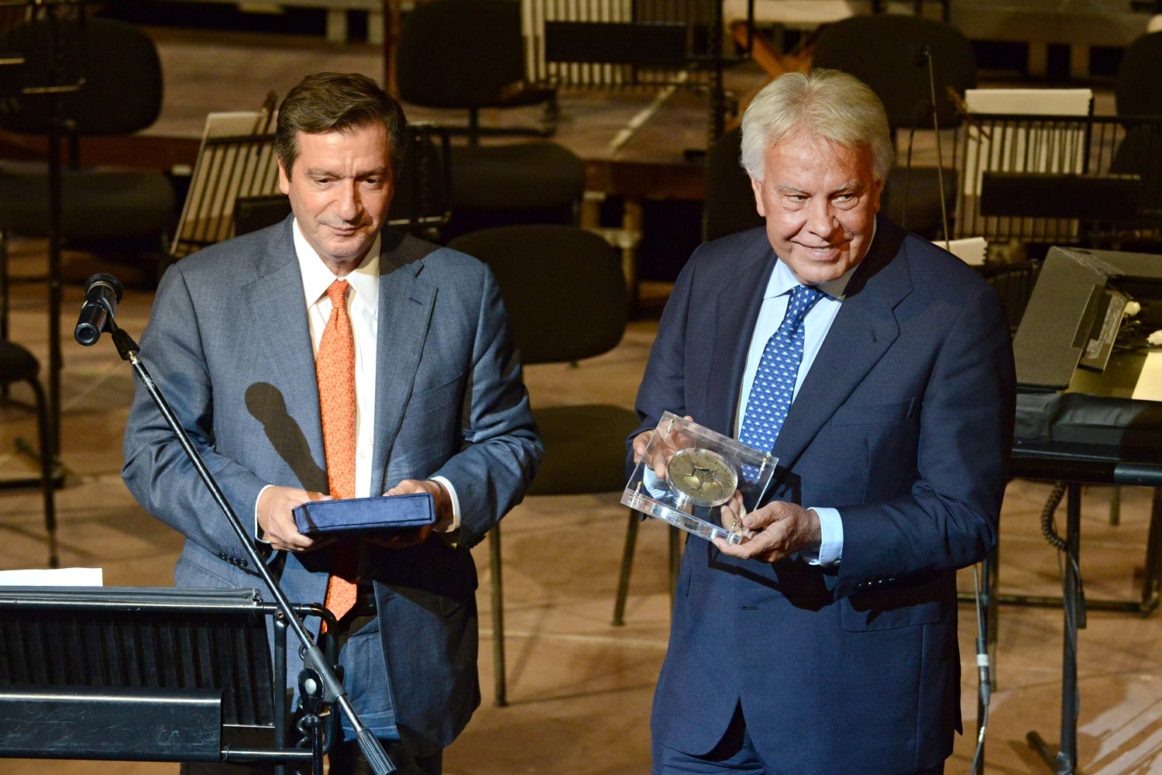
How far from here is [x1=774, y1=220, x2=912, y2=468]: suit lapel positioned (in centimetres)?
236

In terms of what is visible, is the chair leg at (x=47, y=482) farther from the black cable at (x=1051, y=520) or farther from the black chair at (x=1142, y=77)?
the black chair at (x=1142, y=77)

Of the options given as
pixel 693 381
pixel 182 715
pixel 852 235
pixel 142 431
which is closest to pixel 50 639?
pixel 182 715

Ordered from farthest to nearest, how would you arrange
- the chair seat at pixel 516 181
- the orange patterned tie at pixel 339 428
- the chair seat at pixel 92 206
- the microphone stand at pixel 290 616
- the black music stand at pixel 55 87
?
the chair seat at pixel 516 181, the chair seat at pixel 92 206, the black music stand at pixel 55 87, the orange patterned tie at pixel 339 428, the microphone stand at pixel 290 616

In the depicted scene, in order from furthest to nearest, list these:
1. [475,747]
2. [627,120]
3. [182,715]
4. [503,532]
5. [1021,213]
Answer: [627,120] → [503,532] → [1021,213] → [475,747] → [182,715]

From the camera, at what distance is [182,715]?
85.7 inches

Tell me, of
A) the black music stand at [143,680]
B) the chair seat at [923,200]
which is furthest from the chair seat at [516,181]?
the black music stand at [143,680]

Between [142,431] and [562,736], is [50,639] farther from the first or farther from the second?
[562,736]

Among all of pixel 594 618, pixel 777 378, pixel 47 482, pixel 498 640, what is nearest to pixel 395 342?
pixel 777 378

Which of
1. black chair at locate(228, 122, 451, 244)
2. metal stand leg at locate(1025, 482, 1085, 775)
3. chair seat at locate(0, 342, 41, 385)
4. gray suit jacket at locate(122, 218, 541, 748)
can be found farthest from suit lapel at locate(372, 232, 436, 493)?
chair seat at locate(0, 342, 41, 385)

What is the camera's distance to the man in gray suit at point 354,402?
246 cm

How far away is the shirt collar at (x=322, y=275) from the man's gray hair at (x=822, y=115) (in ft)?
2.08

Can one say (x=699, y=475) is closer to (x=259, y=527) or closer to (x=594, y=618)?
(x=259, y=527)

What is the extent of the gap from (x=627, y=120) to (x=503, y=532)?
3713mm

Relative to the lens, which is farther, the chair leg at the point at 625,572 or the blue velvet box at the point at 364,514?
the chair leg at the point at 625,572
